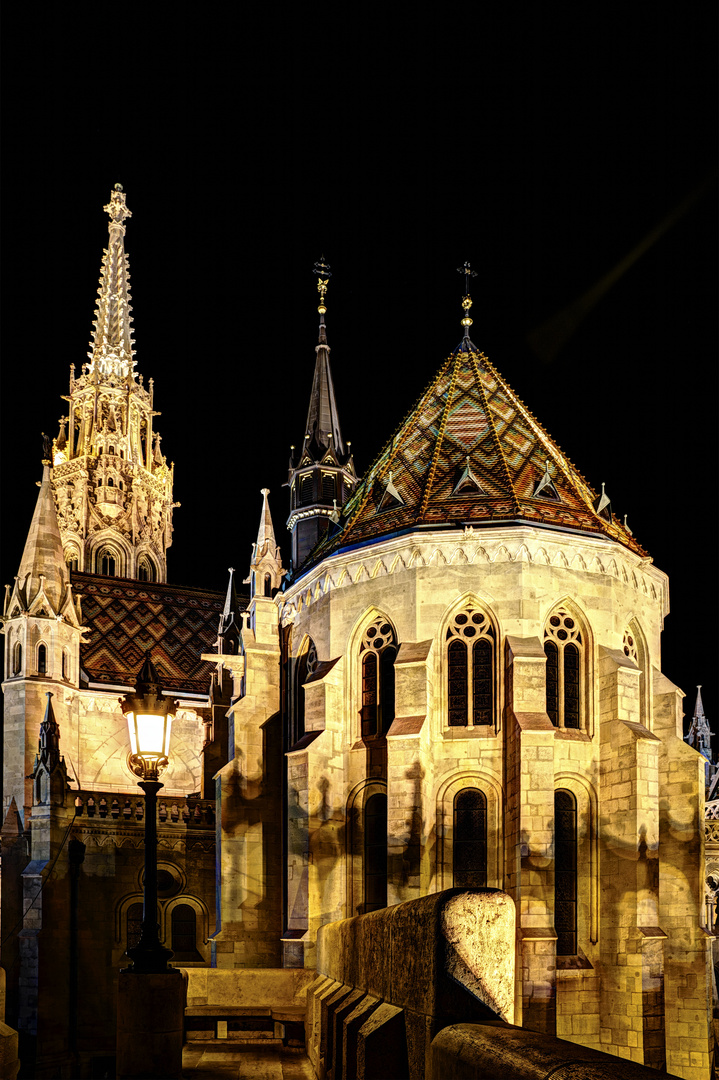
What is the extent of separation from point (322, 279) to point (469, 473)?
22111 millimetres

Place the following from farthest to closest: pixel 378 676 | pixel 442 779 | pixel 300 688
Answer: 1. pixel 300 688
2. pixel 378 676
3. pixel 442 779

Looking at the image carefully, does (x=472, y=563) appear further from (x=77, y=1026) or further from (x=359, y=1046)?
(x=359, y=1046)

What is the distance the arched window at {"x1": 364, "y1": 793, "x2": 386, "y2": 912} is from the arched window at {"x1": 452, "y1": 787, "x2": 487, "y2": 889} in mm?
1844

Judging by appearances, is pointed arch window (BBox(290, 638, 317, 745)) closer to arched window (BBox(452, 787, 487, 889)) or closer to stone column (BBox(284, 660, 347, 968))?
stone column (BBox(284, 660, 347, 968))

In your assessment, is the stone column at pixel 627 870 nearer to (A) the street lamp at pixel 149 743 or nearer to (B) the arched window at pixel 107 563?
(A) the street lamp at pixel 149 743

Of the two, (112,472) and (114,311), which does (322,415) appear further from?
(114,311)

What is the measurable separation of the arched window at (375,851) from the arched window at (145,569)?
34951 millimetres

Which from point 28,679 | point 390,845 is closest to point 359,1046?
point 390,845

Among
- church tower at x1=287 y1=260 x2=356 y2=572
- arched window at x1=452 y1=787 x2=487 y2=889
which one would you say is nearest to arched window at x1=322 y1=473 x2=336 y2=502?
church tower at x1=287 y1=260 x2=356 y2=572

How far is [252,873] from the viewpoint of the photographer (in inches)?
1141

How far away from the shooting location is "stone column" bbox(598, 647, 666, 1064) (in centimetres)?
2298

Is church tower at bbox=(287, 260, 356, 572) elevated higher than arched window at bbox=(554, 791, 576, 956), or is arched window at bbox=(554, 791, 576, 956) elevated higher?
church tower at bbox=(287, 260, 356, 572)

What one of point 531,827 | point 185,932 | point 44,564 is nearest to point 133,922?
point 185,932

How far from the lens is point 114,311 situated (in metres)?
68.7
